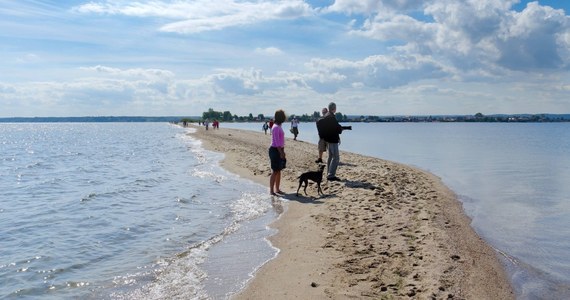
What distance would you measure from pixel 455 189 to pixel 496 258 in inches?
309

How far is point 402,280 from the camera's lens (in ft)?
18.9

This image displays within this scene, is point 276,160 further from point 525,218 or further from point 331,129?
point 525,218

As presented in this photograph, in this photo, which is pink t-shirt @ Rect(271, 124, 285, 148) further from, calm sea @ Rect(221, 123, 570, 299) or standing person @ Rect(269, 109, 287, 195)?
calm sea @ Rect(221, 123, 570, 299)

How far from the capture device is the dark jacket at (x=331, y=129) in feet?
43.8

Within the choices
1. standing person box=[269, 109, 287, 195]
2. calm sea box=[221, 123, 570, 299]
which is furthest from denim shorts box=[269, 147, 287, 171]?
calm sea box=[221, 123, 570, 299]

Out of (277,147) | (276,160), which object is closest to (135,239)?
(276,160)

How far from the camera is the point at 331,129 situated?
13.4 m

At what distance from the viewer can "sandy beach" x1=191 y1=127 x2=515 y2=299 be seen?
5586 millimetres

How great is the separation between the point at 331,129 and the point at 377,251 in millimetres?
6734

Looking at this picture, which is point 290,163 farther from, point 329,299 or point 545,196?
point 329,299

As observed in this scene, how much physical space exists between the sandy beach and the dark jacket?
73.8 inches

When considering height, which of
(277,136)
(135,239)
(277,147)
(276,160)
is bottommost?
(135,239)

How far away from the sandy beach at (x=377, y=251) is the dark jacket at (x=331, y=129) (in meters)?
1.87

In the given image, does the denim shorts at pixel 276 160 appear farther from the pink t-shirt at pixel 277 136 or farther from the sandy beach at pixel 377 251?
the sandy beach at pixel 377 251
